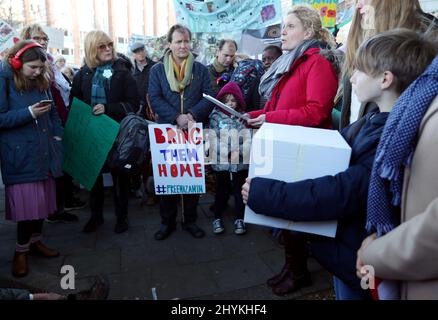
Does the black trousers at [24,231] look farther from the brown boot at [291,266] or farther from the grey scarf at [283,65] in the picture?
the grey scarf at [283,65]

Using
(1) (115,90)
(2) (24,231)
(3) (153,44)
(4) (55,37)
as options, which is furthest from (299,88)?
(3) (153,44)

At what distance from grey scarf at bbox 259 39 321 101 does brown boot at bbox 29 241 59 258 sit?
2.30m

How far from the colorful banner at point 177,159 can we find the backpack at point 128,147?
0.16 metres

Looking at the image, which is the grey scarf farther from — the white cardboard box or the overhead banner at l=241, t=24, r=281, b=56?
the overhead banner at l=241, t=24, r=281, b=56

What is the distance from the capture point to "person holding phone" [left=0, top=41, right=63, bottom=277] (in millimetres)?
2711

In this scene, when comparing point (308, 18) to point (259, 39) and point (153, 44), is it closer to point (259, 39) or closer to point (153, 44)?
point (259, 39)

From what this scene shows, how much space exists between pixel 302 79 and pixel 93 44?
2137 mm

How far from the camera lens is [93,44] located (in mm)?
3402

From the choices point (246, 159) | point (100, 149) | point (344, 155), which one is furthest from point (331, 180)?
point (100, 149)

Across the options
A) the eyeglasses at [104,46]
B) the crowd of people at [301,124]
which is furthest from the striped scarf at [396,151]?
the eyeglasses at [104,46]

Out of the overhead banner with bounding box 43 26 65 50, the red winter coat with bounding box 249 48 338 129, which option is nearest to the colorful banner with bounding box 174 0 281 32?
the overhead banner with bounding box 43 26 65 50

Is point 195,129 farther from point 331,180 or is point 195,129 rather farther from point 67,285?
point 331,180

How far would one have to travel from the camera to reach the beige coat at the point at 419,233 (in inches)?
35.3
